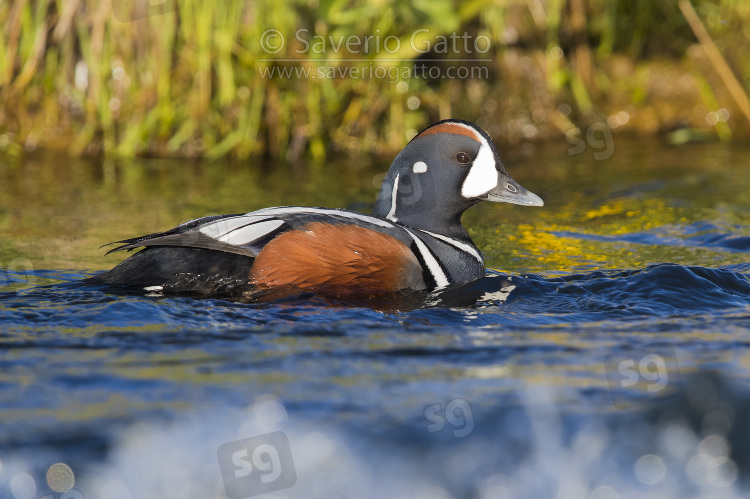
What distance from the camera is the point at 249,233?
482 cm

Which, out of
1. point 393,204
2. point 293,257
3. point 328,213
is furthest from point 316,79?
point 293,257

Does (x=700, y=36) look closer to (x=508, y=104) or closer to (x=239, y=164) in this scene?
(x=508, y=104)

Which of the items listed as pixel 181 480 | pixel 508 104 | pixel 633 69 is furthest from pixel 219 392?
pixel 633 69

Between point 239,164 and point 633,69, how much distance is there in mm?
4428

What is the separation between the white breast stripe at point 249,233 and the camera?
4.77 metres

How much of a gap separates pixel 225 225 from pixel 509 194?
1.64m

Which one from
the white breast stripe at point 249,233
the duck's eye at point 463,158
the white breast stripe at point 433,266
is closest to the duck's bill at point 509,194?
the duck's eye at point 463,158

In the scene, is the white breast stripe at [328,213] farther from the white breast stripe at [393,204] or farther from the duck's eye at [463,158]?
the duck's eye at [463,158]

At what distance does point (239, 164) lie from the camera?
29.1ft

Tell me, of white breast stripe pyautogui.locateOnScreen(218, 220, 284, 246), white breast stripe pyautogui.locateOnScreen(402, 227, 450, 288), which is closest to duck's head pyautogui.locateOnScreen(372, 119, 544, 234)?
white breast stripe pyautogui.locateOnScreen(402, 227, 450, 288)

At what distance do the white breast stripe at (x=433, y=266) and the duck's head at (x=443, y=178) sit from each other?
1.20ft

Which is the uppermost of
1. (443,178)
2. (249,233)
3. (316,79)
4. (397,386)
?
(316,79)

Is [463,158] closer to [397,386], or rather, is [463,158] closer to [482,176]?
[482,176]

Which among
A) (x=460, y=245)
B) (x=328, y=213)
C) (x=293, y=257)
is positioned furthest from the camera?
(x=460, y=245)
